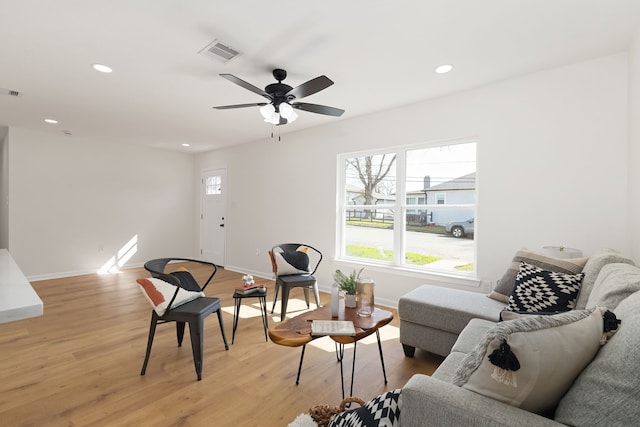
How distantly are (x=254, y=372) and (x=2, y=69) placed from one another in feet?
12.2

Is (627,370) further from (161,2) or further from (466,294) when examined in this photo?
(161,2)

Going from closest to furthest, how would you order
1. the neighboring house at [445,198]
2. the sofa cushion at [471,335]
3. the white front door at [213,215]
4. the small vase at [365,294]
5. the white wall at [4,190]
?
the sofa cushion at [471,335] → the small vase at [365,294] → the neighboring house at [445,198] → the white wall at [4,190] → the white front door at [213,215]

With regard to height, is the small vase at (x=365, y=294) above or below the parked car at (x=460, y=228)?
below

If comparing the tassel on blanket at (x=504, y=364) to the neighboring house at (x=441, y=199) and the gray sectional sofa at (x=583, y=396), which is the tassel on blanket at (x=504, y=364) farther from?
the neighboring house at (x=441, y=199)

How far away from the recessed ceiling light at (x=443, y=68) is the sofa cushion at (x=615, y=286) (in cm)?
207

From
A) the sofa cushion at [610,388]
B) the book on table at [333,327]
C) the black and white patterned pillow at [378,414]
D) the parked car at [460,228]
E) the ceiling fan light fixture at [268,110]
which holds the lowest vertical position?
the book on table at [333,327]

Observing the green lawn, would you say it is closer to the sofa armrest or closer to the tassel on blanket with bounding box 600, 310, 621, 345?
the tassel on blanket with bounding box 600, 310, 621, 345

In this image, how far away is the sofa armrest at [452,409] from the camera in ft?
2.88

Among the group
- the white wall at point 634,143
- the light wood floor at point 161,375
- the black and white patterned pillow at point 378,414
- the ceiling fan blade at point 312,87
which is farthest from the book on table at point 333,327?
the white wall at point 634,143

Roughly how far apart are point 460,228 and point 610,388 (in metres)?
2.94

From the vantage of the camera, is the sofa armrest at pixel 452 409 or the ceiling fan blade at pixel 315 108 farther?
the ceiling fan blade at pixel 315 108


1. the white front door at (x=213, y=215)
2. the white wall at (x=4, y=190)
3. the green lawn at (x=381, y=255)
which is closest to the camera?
the green lawn at (x=381, y=255)

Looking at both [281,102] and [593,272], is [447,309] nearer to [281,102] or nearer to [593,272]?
[593,272]

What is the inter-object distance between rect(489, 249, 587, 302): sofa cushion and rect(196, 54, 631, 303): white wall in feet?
2.05
